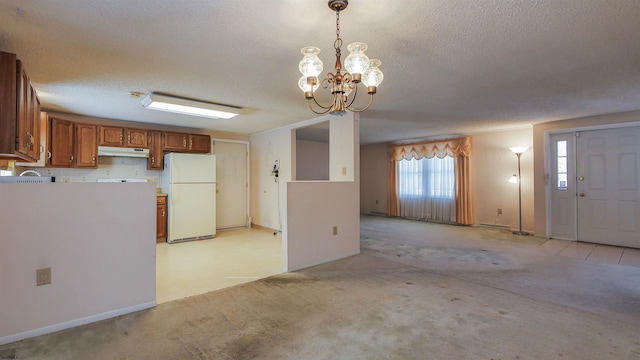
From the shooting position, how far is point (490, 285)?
10.4 feet

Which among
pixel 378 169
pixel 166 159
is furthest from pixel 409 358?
pixel 378 169

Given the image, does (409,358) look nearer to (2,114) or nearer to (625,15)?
(625,15)

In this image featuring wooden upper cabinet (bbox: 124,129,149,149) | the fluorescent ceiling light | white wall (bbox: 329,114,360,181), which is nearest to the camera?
the fluorescent ceiling light

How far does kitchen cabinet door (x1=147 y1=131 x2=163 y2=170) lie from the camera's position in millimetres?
5395

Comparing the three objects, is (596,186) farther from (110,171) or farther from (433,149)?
(110,171)

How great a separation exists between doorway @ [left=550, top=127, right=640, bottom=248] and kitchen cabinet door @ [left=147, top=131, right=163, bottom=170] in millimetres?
7095

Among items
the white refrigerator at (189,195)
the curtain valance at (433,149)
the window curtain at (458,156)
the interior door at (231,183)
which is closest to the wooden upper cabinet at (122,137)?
the white refrigerator at (189,195)

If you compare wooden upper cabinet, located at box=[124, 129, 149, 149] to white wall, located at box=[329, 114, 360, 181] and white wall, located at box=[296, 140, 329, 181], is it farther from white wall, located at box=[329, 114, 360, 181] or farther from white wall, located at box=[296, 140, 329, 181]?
white wall, located at box=[296, 140, 329, 181]

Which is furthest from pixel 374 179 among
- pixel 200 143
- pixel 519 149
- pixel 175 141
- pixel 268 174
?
pixel 175 141

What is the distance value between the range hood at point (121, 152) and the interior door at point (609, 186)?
751cm

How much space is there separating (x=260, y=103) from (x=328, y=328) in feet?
9.68

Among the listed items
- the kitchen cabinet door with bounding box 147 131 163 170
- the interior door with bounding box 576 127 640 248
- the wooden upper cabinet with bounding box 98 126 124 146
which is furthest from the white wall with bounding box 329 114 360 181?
the interior door with bounding box 576 127 640 248

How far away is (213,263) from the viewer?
402 cm

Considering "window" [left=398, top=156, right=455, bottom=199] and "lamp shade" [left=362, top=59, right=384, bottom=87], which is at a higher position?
"lamp shade" [left=362, top=59, right=384, bottom=87]
